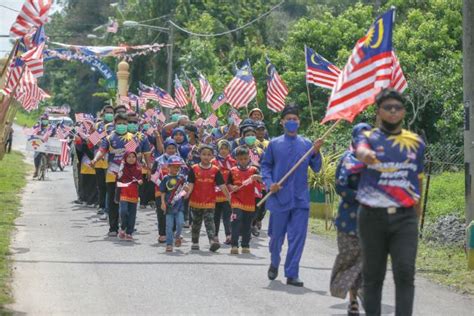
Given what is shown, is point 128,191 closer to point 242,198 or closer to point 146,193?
point 242,198

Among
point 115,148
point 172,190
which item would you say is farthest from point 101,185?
point 172,190

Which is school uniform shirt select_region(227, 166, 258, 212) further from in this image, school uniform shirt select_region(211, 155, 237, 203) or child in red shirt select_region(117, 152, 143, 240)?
child in red shirt select_region(117, 152, 143, 240)

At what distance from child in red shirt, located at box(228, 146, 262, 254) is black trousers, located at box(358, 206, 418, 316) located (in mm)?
6244

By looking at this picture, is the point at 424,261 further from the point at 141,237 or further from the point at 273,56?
the point at 273,56

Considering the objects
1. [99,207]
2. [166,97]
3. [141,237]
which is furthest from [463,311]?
[166,97]

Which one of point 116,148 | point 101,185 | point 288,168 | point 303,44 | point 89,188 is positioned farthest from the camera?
point 303,44

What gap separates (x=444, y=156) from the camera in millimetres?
25188

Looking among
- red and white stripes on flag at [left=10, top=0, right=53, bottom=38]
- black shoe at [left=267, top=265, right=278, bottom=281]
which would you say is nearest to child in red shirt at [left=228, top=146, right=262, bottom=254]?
black shoe at [left=267, top=265, right=278, bottom=281]

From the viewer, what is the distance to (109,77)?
3722 cm

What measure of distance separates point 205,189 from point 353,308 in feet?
17.8

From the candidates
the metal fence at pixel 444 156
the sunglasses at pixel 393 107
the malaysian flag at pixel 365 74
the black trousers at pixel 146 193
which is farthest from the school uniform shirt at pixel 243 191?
the metal fence at pixel 444 156

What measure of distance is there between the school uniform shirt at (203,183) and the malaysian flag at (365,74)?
468 cm

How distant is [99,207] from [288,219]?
8.93 m

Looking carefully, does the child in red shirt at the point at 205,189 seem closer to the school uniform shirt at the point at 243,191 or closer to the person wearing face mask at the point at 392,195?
the school uniform shirt at the point at 243,191
